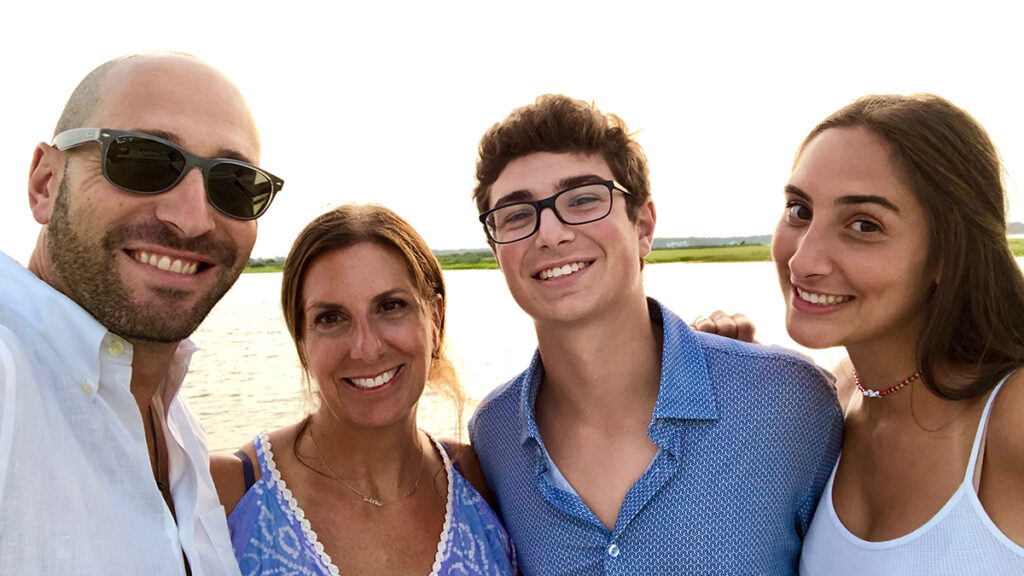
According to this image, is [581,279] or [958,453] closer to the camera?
[958,453]

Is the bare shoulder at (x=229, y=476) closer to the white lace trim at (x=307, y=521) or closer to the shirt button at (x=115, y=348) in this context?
the white lace trim at (x=307, y=521)

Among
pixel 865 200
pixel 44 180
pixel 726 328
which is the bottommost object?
pixel 726 328

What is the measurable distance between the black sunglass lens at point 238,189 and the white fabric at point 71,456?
2.14 feet

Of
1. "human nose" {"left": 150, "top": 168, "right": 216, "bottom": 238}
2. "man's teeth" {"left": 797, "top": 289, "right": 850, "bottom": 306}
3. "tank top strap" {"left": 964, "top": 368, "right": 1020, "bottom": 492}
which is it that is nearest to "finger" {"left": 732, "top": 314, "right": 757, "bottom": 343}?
"man's teeth" {"left": 797, "top": 289, "right": 850, "bottom": 306}

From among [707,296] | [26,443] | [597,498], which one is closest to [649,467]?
[597,498]

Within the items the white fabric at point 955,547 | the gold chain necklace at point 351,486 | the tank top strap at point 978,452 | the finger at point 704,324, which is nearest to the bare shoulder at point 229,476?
the gold chain necklace at point 351,486

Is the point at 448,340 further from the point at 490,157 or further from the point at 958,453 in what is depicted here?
the point at 958,453

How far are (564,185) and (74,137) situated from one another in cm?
212

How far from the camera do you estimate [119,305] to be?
2.71 metres

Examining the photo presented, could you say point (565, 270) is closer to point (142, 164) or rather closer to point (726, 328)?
point (726, 328)

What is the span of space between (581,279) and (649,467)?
3.09 feet

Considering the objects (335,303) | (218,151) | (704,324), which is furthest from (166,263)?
(704,324)

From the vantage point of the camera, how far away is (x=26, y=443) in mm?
2266

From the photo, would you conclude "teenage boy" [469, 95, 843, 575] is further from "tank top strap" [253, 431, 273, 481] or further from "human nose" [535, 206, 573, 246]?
"tank top strap" [253, 431, 273, 481]
